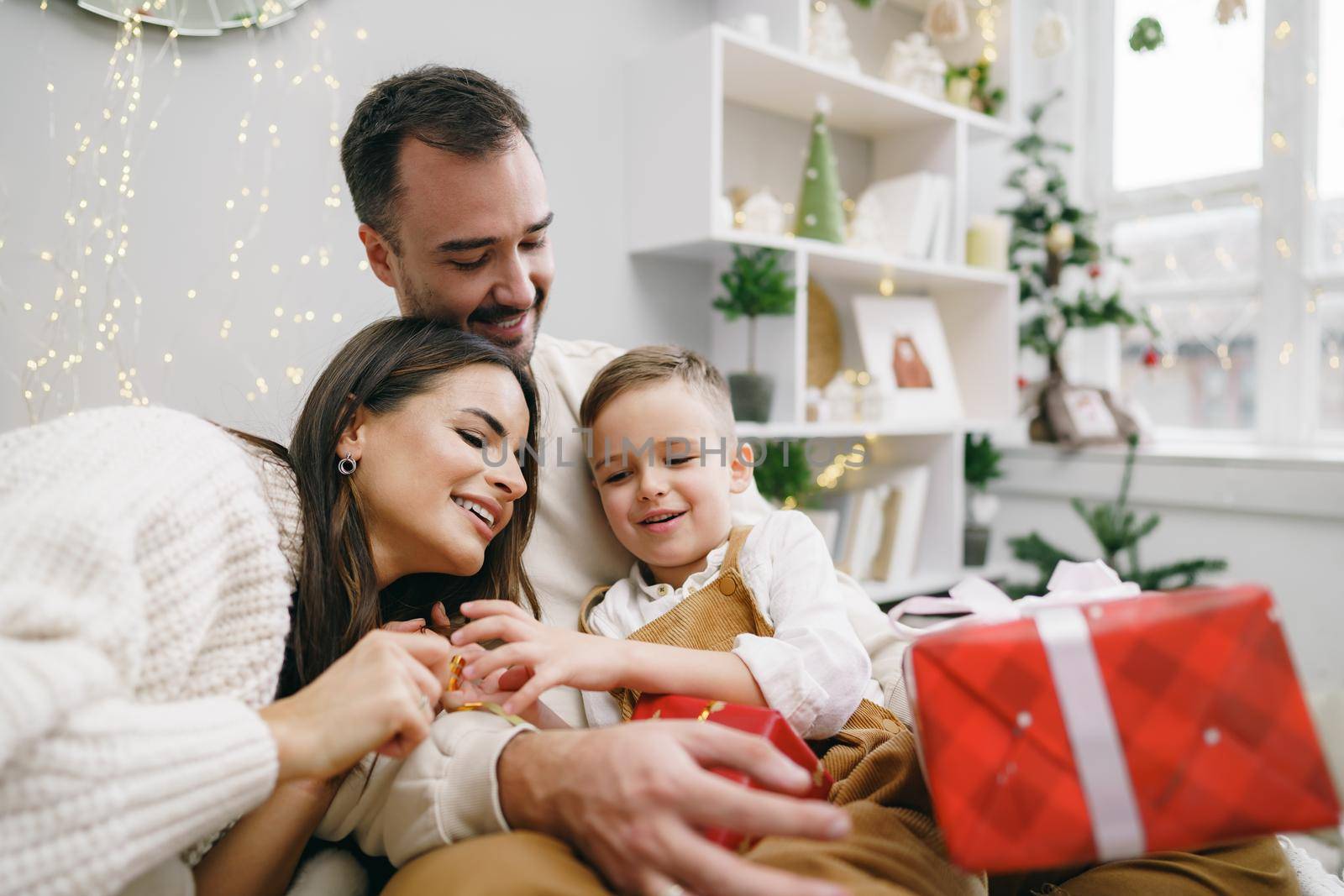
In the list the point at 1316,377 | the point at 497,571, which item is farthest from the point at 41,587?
the point at 1316,377

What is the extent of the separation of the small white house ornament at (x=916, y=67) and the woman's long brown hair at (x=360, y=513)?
7.46 feet

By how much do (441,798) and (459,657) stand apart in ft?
0.61

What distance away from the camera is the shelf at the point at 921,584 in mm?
2848

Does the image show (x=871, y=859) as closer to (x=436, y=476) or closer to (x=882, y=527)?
(x=436, y=476)

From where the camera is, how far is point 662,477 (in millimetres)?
1298

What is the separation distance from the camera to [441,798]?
2.79 ft

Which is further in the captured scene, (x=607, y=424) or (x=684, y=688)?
(x=607, y=424)

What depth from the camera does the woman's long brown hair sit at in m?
0.98

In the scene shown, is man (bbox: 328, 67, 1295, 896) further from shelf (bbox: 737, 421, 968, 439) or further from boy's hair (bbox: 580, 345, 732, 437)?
shelf (bbox: 737, 421, 968, 439)

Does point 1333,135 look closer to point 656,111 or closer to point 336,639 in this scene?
point 656,111

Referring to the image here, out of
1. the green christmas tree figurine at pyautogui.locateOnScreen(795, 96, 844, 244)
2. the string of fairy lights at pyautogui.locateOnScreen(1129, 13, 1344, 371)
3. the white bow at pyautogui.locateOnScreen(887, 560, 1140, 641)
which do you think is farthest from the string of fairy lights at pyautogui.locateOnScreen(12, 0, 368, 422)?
the string of fairy lights at pyautogui.locateOnScreen(1129, 13, 1344, 371)

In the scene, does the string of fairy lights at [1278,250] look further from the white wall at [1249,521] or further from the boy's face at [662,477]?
the boy's face at [662,477]

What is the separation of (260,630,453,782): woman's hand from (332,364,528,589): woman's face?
26 cm

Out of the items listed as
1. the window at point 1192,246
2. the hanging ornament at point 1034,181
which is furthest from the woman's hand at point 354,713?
the window at point 1192,246
